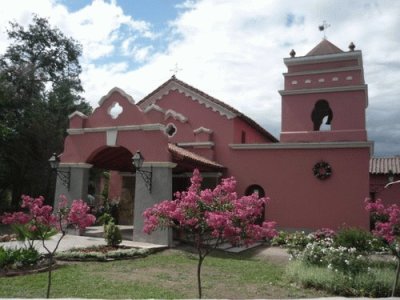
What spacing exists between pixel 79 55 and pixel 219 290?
96.8ft

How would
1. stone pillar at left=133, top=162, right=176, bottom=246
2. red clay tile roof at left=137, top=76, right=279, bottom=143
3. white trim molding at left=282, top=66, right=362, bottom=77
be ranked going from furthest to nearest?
1. red clay tile roof at left=137, top=76, right=279, bottom=143
2. white trim molding at left=282, top=66, right=362, bottom=77
3. stone pillar at left=133, top=162, right=176, bottom=246

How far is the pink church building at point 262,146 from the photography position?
15.8 meters

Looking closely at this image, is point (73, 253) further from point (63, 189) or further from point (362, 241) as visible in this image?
point (362, 241)

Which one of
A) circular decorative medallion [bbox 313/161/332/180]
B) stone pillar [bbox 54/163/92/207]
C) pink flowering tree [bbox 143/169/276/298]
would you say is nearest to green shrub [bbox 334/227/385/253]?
pink flowering tree [bbox 143/169/276/298]

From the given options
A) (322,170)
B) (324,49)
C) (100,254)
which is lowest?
(100,254)

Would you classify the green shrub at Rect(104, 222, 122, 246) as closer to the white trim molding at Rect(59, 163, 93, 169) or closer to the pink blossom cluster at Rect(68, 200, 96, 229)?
the white trim molding at Rect(59, 163, 93, 169)

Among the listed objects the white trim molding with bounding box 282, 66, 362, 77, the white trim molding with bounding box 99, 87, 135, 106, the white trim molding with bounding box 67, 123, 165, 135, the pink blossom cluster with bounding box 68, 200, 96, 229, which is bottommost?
the pink blossom cluster with bounding box 68, 200, 96, 229

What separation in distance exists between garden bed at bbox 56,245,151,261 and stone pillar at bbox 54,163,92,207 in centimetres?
434

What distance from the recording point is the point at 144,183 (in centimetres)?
1523

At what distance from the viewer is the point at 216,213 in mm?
Answer: 6340

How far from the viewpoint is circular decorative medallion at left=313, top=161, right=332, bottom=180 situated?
1720 cm

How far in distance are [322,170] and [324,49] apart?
665 cm

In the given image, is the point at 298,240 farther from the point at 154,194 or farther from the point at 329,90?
the point at 329,90

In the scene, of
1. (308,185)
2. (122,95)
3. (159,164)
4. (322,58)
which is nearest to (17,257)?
(159,164)
